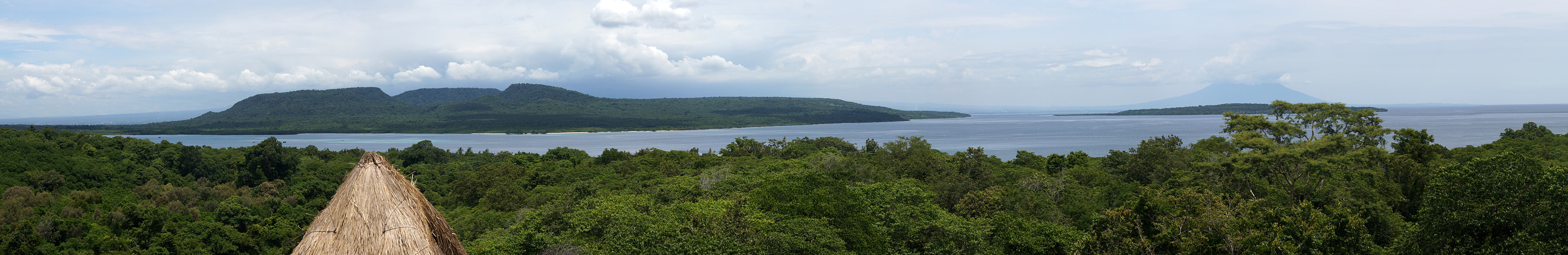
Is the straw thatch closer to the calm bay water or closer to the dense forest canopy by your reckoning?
the dense forest canopy

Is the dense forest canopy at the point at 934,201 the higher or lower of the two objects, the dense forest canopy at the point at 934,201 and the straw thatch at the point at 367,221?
the lower

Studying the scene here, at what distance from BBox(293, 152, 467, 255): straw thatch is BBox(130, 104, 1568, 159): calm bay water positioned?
83804 millimetres

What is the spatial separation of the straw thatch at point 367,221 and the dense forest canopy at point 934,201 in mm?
1004

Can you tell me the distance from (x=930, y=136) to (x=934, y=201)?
111m

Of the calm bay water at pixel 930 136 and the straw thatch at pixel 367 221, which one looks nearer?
the straw thatch at pixel 367 221

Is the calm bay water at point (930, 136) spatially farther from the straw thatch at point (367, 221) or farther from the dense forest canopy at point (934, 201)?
the straw thatch at point (367, 221)

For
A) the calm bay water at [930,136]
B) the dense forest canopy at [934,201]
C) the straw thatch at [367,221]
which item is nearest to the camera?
the straw thatch at [367,221]

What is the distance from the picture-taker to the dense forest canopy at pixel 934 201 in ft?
48.5

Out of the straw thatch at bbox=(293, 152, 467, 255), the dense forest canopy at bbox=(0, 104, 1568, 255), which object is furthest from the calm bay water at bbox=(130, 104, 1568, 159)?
the straw thatch at bbox=(293, 152, 467, 255)

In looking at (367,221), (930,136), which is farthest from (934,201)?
(930,136)

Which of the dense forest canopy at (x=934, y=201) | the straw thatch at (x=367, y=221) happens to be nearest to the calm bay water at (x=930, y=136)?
the dense forest canopy at (x=934, y=201)

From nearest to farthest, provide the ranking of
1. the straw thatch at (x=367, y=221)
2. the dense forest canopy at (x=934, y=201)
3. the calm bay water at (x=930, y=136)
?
the straw thatch at (x=367, y=221)
the dense forest canopy at (x=934, y=201)
the calm bay water at (x=930, y=136)

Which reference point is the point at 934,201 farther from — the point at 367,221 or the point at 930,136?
the point at 930,136

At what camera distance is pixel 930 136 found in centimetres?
13775
